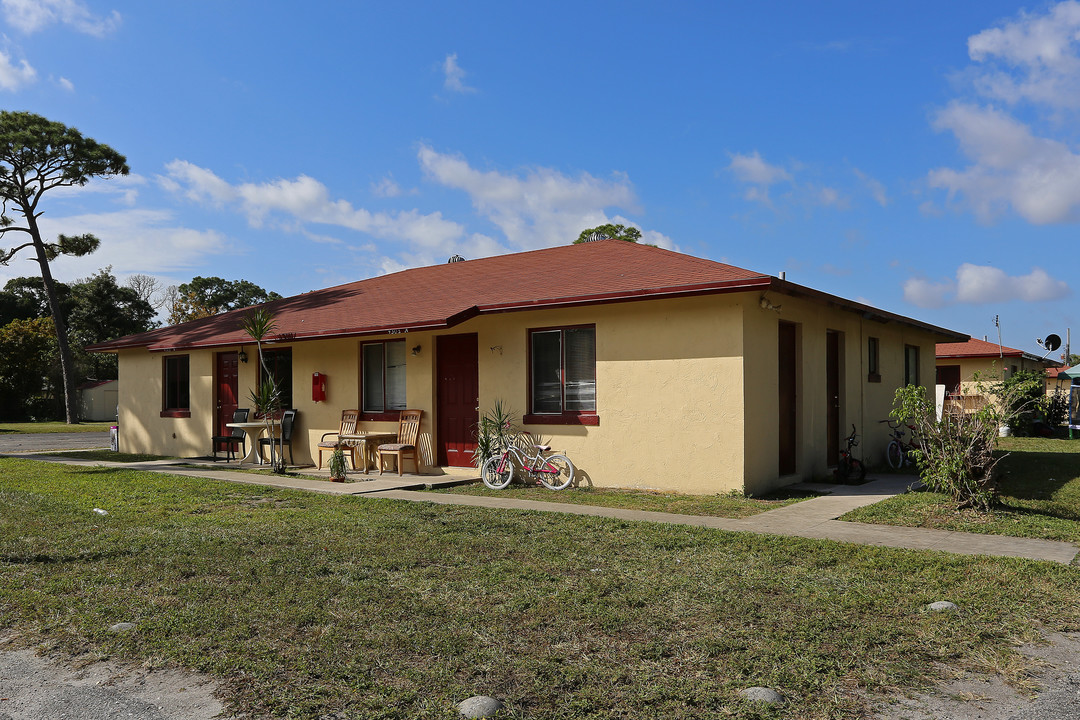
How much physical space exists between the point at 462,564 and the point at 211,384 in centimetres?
1309

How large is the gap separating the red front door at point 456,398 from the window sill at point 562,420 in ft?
4.02

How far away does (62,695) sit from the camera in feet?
12.9

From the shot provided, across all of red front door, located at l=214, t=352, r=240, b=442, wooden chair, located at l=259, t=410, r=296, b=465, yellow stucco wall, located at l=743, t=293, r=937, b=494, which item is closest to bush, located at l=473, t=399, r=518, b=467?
yellow stucco wall, located at l=743, t=293, r=937, b=494

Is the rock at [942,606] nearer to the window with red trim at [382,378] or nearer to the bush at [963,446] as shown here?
the bush at [963,446]

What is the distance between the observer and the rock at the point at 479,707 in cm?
361

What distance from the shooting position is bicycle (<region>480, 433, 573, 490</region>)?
1215 cm

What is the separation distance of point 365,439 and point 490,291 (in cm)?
343

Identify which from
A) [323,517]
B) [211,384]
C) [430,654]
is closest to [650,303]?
[323,517]

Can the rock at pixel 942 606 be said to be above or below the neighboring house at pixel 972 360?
below

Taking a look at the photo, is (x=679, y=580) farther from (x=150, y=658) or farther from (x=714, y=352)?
(x=714, y=352)

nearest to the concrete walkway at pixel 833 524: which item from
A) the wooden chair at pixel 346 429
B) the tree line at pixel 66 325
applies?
the wooden chair at pixel 346 429

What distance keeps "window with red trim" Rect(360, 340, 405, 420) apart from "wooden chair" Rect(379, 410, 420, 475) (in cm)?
43

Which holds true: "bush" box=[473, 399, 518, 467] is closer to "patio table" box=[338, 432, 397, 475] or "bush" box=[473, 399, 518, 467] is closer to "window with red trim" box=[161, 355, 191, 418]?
"patio table" box=[338, 432, 397, 475]

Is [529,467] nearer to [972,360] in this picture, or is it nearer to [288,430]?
[288,430]
